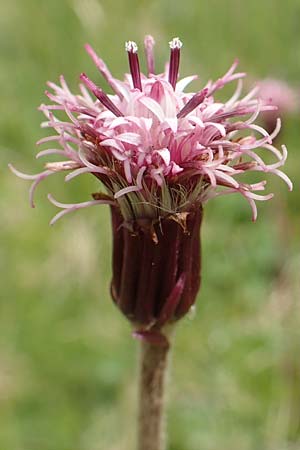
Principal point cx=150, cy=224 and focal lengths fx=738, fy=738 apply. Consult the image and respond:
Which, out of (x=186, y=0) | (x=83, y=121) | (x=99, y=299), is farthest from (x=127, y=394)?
(x=186, y=0)

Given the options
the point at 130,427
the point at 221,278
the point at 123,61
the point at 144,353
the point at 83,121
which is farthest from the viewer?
the point at 123,61

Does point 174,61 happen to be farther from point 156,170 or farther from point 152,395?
point 152,395

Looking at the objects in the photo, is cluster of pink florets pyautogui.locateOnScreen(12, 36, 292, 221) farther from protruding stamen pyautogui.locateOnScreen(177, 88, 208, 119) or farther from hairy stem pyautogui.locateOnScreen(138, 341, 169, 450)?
hairy stem pyautogui.locateOnScreen(138, 341, 169, 450)

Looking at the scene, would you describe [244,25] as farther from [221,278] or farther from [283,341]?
[283,341]

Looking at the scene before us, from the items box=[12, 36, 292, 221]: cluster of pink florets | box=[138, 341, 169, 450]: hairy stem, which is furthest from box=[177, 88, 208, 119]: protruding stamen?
box=[138, 341, 169, 450]: hairy stem

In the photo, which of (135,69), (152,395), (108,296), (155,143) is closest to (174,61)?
(135,69)

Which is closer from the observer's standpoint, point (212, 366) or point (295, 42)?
point (212, 366)

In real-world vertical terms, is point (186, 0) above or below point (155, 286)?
above

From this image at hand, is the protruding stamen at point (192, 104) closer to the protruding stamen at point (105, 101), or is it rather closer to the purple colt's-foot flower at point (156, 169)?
the purple colt's-foot flower at point (156, 169)
